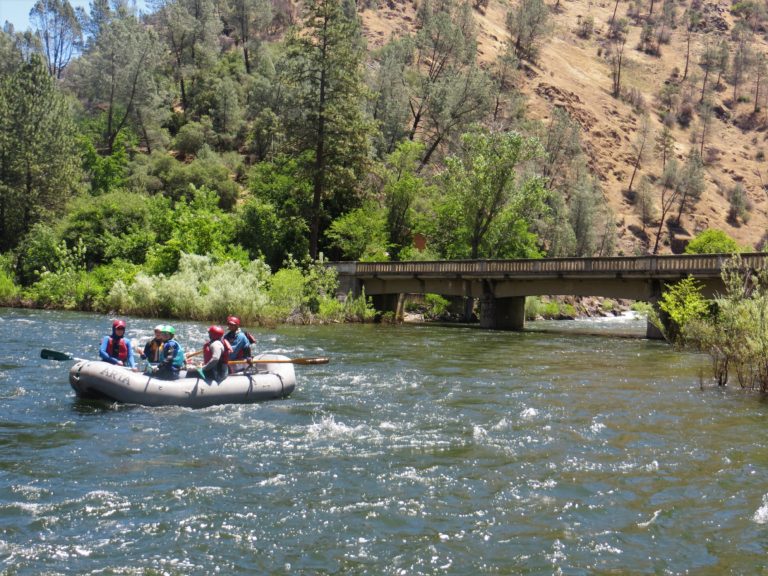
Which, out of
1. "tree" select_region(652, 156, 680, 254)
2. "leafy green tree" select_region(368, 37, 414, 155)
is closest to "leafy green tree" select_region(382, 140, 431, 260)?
"leafy green tree" select_region(368, 37, 414, 155)

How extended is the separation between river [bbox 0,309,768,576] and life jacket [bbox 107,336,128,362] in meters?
1.33

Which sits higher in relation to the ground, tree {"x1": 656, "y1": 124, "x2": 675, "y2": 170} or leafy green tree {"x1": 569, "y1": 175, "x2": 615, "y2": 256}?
tree {"x1": 656, "y1": 124, "x2": 675, "y2": 170}

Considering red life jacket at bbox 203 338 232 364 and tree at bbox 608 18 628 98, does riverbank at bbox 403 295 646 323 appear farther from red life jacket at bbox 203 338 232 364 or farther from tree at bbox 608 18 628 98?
tree at bbox 608 18 628 98

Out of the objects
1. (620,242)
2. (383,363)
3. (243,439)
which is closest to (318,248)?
(383,363)

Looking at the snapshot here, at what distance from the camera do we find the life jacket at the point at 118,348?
52.2ft

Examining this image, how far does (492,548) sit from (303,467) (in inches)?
141

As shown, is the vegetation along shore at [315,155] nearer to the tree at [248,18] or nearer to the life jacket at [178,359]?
the tree at [248,18]

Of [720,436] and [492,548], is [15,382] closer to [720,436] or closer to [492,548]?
[492,548]

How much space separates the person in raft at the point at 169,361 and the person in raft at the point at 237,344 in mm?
1478

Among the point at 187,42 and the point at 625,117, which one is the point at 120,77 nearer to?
the point at 187,42

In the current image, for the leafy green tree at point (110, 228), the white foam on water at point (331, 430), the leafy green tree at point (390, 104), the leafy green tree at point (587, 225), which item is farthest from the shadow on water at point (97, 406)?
the leafy green tree at point (587, 225)

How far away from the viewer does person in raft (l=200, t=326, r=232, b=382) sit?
15633mm

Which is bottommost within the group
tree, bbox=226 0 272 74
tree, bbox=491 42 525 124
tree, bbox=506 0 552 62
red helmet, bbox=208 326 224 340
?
red helmet, bbox=208 326 224 340

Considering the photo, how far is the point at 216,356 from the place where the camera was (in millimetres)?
Result: 15672
